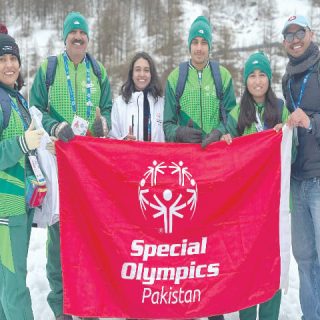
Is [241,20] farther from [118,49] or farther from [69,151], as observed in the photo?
[69,151]

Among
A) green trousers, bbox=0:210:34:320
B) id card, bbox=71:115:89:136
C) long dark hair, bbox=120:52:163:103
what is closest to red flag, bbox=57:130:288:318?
id card, bbox=71:115:89:136

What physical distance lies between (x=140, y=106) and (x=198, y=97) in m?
0.46

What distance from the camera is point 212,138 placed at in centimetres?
362

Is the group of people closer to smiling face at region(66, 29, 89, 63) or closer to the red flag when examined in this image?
smiling face at region(66, 29, 89, 63)

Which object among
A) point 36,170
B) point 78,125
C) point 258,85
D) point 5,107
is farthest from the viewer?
point 78,125

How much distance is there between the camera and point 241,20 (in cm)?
4300

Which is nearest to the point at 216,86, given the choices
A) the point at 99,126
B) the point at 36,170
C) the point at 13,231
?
the point at 99,126

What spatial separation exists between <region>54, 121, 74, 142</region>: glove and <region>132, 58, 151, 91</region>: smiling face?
80 centimetres

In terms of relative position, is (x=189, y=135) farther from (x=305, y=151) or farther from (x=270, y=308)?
(x=270, y=308)

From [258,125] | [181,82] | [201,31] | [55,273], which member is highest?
[201,31]

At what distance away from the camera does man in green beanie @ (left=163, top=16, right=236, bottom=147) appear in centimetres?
391

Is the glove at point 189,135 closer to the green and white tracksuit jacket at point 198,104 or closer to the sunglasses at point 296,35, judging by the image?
the green and white tracksuit jacket at point 198,104

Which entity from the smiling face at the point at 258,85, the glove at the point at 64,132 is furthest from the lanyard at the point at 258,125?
the glove at the point at 64,132

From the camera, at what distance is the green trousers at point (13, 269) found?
3.14 meters
